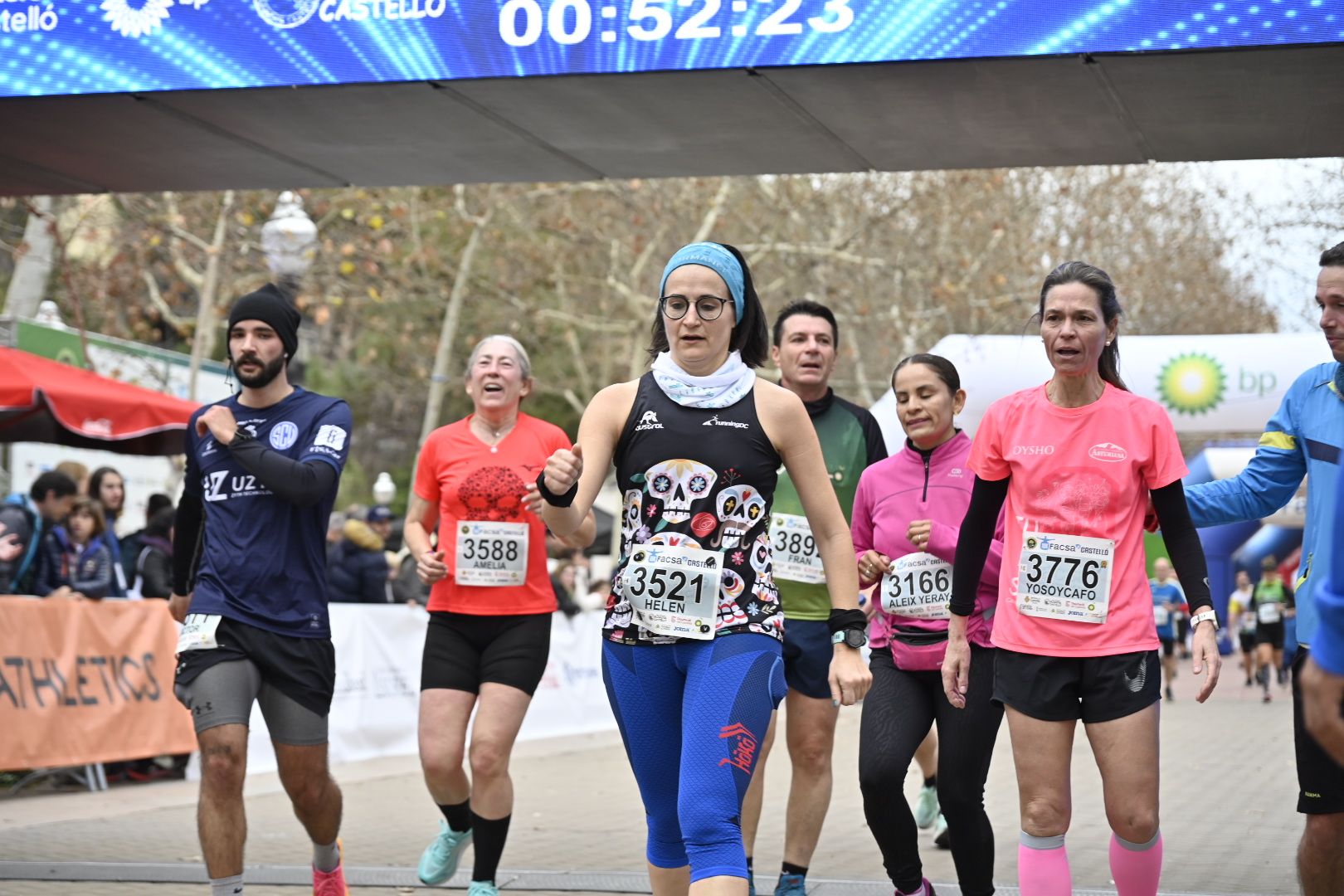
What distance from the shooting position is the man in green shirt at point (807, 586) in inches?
275

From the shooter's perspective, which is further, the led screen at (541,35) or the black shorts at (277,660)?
the led screen at (541,35)

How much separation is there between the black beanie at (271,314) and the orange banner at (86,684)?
531cm

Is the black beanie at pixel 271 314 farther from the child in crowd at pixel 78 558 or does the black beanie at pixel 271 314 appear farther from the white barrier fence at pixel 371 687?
the white barrier fence at pixel 371 687

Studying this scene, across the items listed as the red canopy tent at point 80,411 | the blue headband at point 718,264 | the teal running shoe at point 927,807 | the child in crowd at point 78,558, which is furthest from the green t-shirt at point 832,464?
the red canopy tent at point 80,411

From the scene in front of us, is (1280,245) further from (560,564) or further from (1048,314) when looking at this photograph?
(1048,314)

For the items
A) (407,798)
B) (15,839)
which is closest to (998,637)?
(15,839)

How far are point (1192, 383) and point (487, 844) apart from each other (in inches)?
457

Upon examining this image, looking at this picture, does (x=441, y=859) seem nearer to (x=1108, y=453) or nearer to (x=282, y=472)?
(x=282, y=472)

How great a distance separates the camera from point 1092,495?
5168 mm

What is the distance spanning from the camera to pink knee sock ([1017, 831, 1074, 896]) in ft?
16.8

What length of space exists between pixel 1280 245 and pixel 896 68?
16.9 metres

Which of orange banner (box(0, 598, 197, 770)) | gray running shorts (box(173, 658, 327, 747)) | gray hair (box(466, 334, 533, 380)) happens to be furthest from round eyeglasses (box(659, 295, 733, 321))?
orange banner (box(0, 598, 197, 770))

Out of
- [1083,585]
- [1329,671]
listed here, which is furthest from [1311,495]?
[1329,671]

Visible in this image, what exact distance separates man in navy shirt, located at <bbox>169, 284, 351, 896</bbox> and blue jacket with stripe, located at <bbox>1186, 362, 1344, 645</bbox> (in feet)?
10.1
